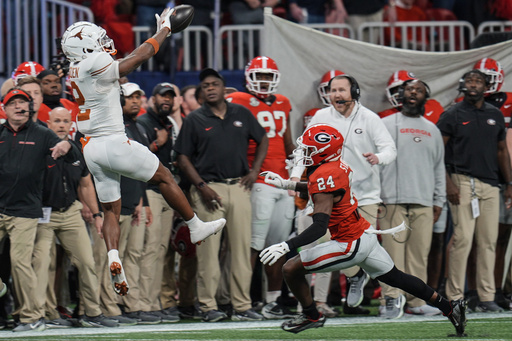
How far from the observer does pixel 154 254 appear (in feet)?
29.1

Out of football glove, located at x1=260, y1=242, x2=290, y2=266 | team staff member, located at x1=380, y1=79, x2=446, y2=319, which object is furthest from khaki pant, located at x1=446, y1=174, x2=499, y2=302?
football glove, located at x1=260, y1=242, x2=290, y2=266

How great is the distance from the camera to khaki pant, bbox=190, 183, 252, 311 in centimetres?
873

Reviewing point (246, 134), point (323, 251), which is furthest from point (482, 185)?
point (323, 251)

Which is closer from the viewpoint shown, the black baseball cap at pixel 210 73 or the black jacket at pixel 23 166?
the black jacket at pixel 23 166

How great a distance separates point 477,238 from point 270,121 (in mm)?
2293

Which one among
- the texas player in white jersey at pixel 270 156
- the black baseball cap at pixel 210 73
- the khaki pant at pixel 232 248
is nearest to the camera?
the khaki pant at pixel 232 248

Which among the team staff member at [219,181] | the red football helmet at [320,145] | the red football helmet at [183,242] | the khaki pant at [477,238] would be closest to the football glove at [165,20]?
the red football helmet at [320,145]

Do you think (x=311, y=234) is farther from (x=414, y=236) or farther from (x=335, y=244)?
(x=414, y=236)

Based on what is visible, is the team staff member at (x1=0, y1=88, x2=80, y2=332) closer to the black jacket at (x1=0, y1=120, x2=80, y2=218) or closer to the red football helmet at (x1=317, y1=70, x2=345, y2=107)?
the black jacket at (x1=0, y1=120, x2=80, y2=218)

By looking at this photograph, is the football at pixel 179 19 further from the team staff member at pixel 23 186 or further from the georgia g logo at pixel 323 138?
the team staff member at pixel 23 186

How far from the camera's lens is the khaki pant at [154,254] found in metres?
8.80

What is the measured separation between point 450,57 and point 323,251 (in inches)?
155

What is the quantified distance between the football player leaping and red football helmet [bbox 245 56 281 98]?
7.64ft

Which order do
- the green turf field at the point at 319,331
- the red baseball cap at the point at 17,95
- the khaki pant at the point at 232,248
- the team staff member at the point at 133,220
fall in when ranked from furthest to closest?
1. the khaki pant at the point at 232,248
2. the team staff member at the point at 133,220
3. the red baseball cap at the point at 17,95
4. the green turf field at the point at 319,331
